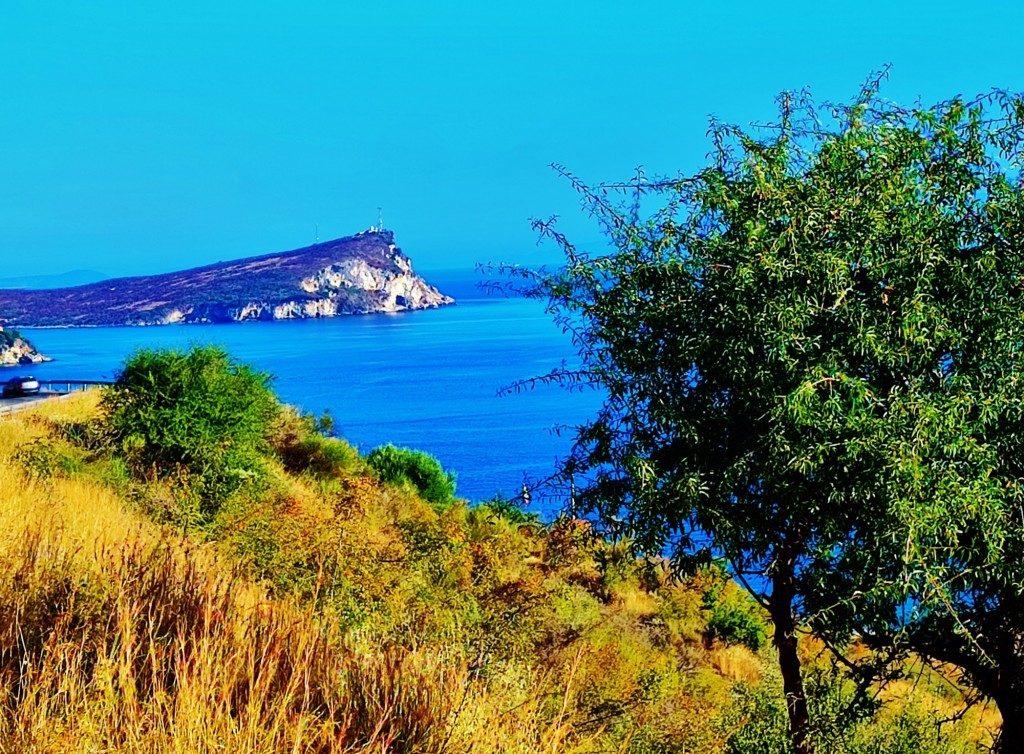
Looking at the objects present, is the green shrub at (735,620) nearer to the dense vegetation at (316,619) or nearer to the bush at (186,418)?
the dense vegetation at (316,619)

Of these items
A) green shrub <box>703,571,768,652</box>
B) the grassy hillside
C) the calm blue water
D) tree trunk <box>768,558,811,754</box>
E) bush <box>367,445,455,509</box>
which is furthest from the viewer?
the calm blue water

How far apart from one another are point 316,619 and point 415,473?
2555 cm

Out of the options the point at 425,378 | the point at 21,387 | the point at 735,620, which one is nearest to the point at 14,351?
the point at 425,378

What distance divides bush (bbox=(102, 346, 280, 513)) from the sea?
926 millimetres

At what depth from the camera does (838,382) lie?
7.98 meters

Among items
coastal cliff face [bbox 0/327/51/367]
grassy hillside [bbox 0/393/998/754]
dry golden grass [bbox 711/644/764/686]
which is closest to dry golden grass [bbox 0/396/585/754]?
grassy hillside [bbox 0/393/998/754]

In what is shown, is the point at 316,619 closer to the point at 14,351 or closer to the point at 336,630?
the point at 336,630

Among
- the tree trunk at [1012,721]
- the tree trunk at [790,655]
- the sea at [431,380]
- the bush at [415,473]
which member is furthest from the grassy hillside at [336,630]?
the sea at [431,380]

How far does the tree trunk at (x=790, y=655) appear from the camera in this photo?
31.2 feet

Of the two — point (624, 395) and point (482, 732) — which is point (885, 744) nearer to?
point (624, 395)

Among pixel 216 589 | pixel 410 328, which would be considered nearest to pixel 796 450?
pixel 216 589

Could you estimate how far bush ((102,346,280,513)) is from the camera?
21078mm

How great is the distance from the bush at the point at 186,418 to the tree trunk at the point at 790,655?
1338 cm

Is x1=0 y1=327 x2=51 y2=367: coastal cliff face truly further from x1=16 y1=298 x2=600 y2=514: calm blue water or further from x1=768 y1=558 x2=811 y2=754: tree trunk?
x1=768 y1=558 x2=811 y2=754: tree trunk
